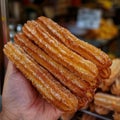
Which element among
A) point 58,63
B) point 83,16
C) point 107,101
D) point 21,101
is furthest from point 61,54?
point 83,16

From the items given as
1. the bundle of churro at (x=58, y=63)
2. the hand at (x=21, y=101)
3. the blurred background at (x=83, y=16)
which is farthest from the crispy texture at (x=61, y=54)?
the blurred background at (x=83, y=16)

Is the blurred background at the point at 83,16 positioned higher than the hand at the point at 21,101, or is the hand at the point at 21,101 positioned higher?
the hand at the point at 21,101

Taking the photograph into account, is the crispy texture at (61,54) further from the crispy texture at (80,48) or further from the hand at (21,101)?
the hand at (21,101)

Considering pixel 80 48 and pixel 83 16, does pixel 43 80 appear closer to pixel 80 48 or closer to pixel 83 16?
pixel 80 48

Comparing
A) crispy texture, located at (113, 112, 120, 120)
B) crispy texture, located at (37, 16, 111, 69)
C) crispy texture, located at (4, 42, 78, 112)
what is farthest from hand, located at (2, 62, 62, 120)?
crispy texture, located at (113, 112, 120, 120)

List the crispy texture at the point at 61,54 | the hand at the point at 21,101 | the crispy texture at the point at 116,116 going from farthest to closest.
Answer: the crispy texture at the point at 116,116
the hand at the point at 21,101
the crispy texture at the point at 61,54

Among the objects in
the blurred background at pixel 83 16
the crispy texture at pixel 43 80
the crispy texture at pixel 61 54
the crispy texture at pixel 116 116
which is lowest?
the blurred background at pixel 83 16

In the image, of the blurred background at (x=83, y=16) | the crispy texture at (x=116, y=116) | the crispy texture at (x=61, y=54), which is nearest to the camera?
the crispy texture at (x=61, y=54)

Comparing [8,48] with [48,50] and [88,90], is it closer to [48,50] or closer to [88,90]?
[48,50]
